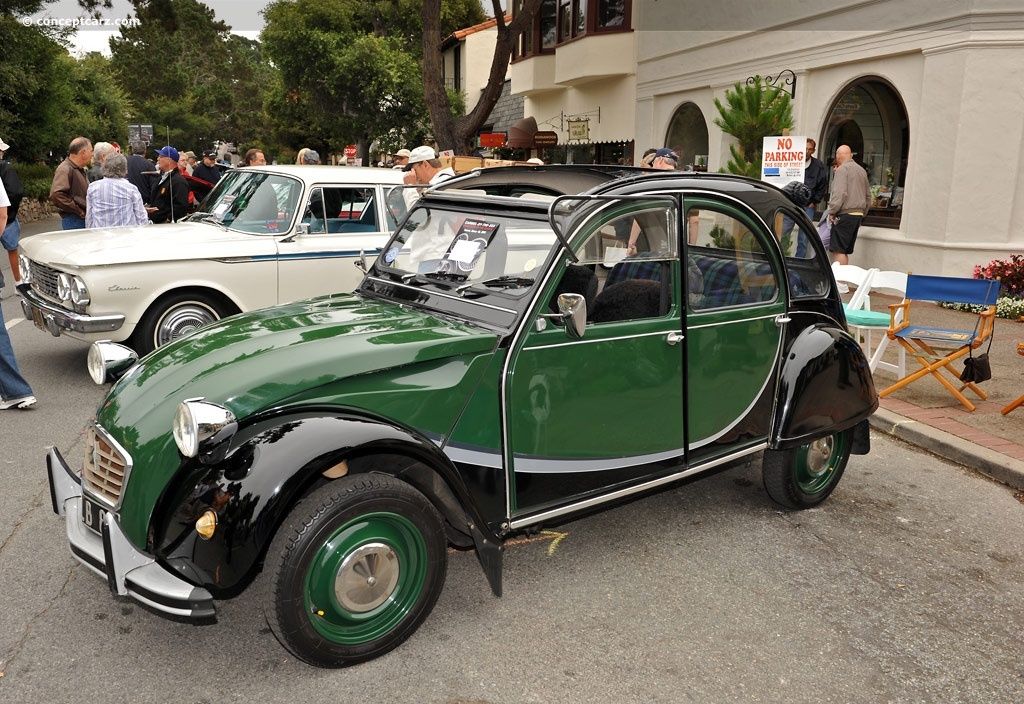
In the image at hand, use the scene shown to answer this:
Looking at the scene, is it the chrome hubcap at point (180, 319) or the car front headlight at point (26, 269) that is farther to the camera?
the car front headlight at point (26, 269)

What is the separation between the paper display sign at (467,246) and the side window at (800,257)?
1.58 metres

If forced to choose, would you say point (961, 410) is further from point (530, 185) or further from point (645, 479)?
point (530, 185)

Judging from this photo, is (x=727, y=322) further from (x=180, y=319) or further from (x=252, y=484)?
(x=180, y=319)

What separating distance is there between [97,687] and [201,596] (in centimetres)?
63

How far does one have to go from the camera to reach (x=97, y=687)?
2.95m

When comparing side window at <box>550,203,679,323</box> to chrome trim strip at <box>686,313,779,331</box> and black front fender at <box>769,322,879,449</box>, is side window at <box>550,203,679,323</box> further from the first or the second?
black front fender at <box>769,322,879,449</box>

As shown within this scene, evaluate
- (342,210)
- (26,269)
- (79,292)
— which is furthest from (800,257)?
(26,269)

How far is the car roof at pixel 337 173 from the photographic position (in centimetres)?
744

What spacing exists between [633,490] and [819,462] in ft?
4.94

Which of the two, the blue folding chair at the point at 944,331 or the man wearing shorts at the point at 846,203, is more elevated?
the man wearing shorts at the point at 846,203

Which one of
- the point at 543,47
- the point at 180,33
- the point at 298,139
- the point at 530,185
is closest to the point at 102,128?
the point at 298,139

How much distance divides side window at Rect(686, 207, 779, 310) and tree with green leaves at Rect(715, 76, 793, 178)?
9774 millimetres

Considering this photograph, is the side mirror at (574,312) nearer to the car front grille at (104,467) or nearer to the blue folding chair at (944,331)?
the car front grille at (104,467)

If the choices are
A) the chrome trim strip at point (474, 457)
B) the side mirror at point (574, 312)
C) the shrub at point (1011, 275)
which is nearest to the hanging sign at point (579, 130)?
the shrub at point (1011, 275)
